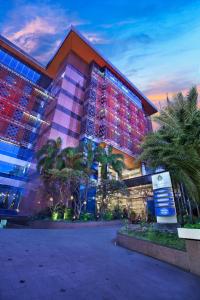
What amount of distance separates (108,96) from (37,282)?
1589 inches

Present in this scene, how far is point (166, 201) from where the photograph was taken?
45.6 ft

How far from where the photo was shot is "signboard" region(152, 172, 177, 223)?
13.4 m

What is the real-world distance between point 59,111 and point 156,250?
30213mm

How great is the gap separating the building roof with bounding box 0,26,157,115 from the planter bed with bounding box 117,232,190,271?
43.0m

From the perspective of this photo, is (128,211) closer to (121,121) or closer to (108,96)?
(121,121)

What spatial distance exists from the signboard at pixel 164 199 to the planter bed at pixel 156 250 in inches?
233

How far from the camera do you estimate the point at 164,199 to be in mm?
14094

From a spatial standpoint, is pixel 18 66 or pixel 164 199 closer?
pixel 164 199

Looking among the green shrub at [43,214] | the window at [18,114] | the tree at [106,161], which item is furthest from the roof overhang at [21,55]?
the green shrub at [43,214]

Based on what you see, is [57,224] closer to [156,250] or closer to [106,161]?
[106,161]

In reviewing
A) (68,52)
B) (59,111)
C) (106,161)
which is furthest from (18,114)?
(106,161)

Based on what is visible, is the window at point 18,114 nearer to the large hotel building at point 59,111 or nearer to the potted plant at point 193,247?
the large hotel building at point 59,111

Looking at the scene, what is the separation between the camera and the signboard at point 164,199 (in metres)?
13.4

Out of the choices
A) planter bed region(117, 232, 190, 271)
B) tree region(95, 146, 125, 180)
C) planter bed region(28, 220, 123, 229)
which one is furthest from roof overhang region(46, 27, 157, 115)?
planter bed region(117, 232, 190, 271)
